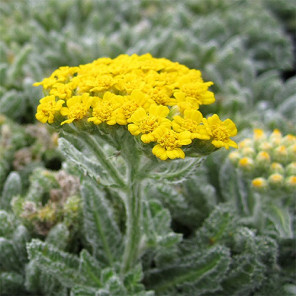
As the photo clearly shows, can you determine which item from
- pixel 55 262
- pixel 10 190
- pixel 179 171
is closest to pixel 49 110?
pixel 179 171

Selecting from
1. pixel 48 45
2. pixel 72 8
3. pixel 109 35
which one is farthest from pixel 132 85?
pixel 72 8

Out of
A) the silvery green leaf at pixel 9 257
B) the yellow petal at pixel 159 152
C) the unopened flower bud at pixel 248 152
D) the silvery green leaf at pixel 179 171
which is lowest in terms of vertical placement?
the silvery green leaf at pixel 9 257

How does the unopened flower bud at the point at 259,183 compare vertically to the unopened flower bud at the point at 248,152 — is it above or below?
below

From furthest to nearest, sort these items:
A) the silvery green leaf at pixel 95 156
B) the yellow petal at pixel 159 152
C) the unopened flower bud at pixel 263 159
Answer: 1. the unopened flower bud at pixel 263 159
2. the silvery green leaf at pixel 95 156
3. the yellow petal at pixel 159 152

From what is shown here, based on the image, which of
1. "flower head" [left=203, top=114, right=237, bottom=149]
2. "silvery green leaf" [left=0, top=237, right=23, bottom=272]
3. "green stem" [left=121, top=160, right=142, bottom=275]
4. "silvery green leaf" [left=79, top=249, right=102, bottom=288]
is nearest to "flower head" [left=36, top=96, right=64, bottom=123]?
"green stem" [left=121, top=160, right=142, bottom=275]

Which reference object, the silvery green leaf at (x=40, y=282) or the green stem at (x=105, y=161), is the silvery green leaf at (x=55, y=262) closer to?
the silvery green leaf at (x=40, y=282)

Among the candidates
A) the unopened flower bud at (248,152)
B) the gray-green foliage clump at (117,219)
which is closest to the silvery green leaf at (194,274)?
the gray-green foliage clump at (117,219)
